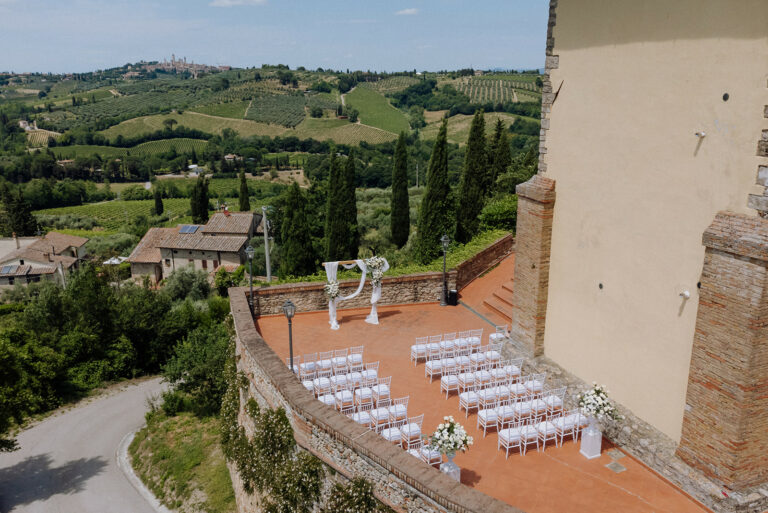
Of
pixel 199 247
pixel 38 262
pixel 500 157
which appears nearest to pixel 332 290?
pixel 500 157

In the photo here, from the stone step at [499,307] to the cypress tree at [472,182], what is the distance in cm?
1076

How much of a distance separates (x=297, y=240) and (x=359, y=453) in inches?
873

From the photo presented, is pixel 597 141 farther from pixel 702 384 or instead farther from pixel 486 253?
pixel 486 253

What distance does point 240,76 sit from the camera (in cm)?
19425

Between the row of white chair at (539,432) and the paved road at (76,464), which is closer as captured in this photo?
the row of white chair at (539,432)

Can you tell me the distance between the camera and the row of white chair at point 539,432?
875 centimetres

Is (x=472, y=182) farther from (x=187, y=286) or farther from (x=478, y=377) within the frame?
(x=187, y=286)

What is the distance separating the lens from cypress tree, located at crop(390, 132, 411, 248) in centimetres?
2939

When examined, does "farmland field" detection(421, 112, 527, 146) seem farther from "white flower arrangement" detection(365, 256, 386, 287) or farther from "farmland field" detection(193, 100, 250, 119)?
"white flower arrangement" detection(365, 256, 386, 287)

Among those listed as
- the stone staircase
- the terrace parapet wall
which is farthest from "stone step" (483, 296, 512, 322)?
the terrace parapet wall

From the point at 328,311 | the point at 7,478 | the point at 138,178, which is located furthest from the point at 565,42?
the point at 138,178

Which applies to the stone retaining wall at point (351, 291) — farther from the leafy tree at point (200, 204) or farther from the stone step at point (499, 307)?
the leafy tree at point (200, 204)

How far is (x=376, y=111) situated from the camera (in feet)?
435

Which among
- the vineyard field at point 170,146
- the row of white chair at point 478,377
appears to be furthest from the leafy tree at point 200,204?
the vineyard field at point 170,146
